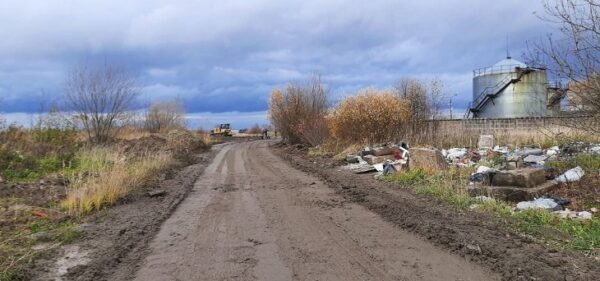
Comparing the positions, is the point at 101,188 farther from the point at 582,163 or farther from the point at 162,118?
the point at 162,118

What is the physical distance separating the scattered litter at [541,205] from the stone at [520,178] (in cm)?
90

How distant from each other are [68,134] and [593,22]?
23914mm

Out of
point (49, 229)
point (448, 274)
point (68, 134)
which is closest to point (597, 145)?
point (448, 274)

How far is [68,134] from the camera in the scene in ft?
86.5

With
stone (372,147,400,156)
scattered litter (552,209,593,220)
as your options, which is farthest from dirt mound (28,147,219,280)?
stone (372,147,400,156)

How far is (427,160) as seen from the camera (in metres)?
14.8

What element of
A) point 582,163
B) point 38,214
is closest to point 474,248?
point 582,163

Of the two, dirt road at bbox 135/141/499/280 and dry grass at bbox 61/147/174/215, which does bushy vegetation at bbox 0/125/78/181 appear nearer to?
dry grass at bbox 61/147/174/215

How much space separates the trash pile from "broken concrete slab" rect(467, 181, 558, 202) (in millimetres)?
4930

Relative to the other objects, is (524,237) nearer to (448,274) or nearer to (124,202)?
(448,274)

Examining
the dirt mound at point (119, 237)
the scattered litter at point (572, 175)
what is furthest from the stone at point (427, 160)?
the dirt mound at point (119, 237)

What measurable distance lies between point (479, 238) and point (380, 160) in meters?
10.8

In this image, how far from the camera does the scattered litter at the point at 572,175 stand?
1067 cm

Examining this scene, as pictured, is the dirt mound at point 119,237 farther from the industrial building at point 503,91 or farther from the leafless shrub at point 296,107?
the industrial building at point 503,91
